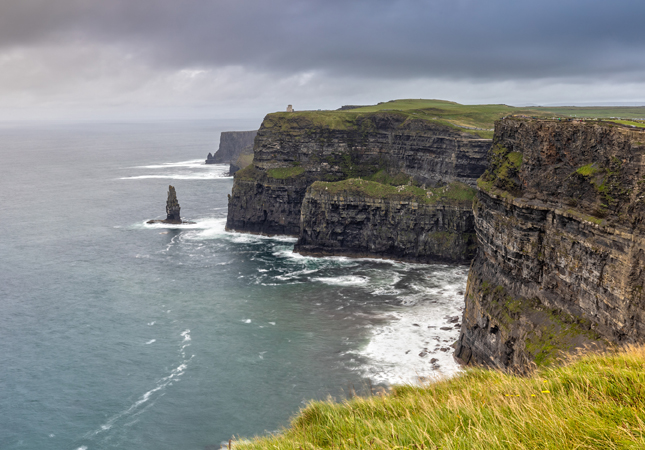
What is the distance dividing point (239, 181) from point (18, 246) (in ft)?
163

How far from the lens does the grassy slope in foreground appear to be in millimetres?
10719

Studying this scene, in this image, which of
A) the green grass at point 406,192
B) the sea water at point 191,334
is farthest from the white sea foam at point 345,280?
the green grass at point 406,192

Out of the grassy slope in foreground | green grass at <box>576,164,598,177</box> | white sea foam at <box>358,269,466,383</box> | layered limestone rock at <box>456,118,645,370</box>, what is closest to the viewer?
the grassy slope in foreground

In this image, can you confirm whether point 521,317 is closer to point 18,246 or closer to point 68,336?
point 68,336

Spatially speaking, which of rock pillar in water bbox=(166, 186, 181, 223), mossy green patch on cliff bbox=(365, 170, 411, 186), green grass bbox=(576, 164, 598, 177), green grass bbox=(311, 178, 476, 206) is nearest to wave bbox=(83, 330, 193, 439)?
green grass bbox=(576, 164, 598, 177)

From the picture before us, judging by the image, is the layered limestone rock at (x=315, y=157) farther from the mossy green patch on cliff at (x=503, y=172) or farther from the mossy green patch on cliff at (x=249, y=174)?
the mossy green patch on cliff at (x=503, y=172)

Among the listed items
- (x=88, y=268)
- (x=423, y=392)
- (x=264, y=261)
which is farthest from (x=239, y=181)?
(x=423, y=392)

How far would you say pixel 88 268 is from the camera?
302 feet

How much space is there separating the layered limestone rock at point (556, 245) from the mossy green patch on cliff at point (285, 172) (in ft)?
224

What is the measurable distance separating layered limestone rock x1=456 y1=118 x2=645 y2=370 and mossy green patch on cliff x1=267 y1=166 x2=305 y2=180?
68.2m

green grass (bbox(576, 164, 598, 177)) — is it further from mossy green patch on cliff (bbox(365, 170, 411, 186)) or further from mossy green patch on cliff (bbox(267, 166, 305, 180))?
mossy green patch on cliff (bbox(267, 166, 305, 180))

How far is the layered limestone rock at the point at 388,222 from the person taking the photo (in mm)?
96312

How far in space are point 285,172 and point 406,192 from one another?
3259 centimetres

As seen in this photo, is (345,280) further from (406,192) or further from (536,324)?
(536,324)
